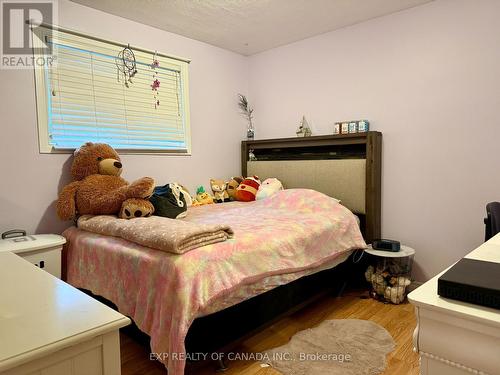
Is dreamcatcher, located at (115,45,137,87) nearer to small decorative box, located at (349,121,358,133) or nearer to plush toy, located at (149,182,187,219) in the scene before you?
plush toy, located at (149,182,187,219)

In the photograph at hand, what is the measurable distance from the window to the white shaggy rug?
2.04 m

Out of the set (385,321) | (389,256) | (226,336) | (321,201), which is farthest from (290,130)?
(226,336)

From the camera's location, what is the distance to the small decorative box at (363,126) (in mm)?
3020

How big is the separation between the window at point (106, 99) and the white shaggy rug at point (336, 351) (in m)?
2.04

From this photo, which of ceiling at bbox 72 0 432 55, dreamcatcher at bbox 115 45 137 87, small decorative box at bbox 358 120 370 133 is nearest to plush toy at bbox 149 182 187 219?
dreamcatcher at bbox 115 45 137 87

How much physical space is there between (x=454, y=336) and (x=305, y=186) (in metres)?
2.67

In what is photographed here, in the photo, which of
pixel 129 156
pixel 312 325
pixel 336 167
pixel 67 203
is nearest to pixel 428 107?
pixel 336 167

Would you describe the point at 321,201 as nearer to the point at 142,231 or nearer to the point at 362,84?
the point at 362,84

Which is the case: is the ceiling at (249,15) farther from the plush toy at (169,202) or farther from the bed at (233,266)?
the plush toy at (169,202)

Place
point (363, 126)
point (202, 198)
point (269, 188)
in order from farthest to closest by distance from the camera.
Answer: point (269, 188) → point (202, 198) → point (363, 126)

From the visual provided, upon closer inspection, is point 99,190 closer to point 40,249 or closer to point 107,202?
point 107,202

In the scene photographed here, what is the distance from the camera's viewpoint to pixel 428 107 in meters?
2.75

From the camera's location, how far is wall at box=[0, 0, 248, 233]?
2302 millimetres

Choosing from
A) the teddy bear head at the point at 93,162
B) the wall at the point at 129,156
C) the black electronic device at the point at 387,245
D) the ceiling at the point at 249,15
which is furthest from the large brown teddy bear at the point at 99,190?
the black electronic device at the point at 387,245
